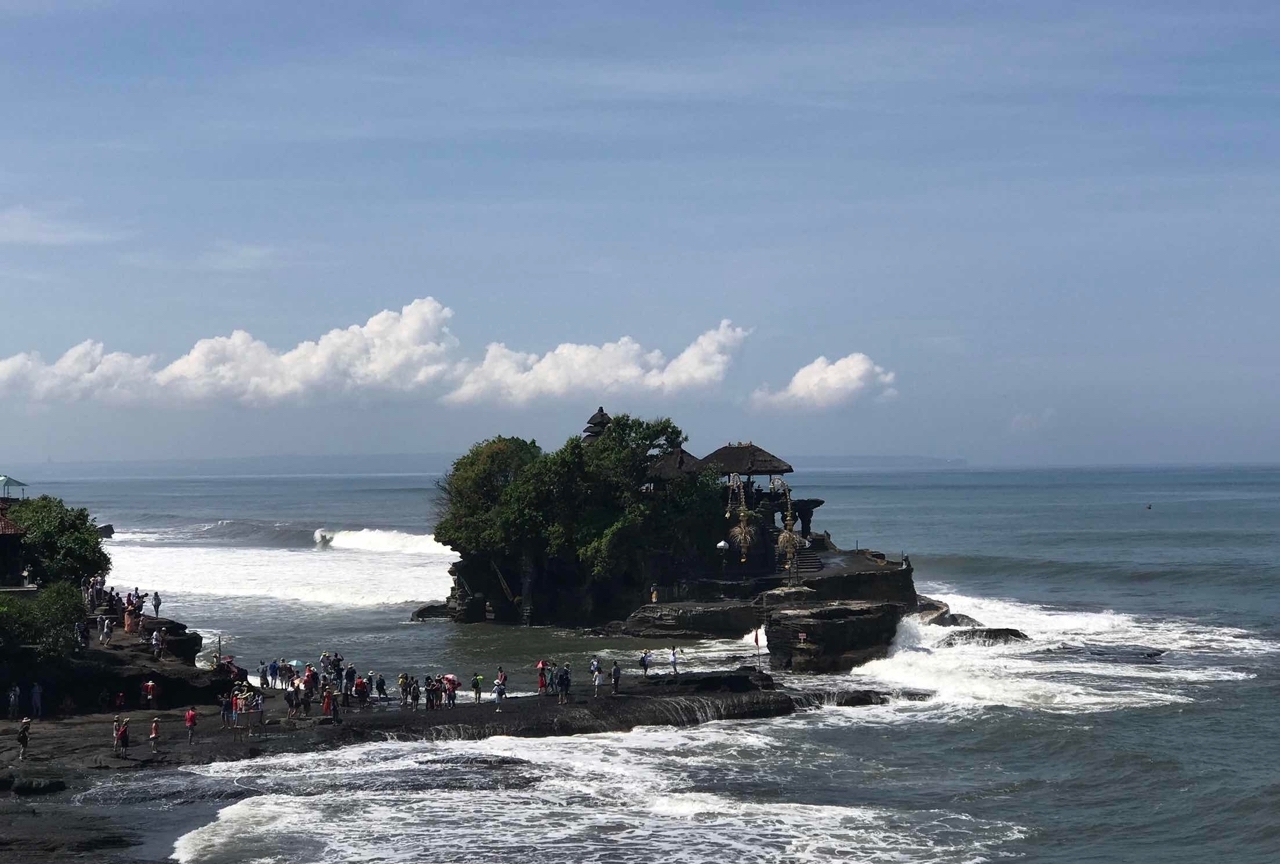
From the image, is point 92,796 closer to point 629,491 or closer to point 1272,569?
point 629,491

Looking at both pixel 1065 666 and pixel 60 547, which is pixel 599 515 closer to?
pixel 1065 666

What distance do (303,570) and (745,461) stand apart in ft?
130

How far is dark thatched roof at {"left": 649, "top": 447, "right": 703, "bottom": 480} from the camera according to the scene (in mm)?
64812

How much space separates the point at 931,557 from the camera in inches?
4055

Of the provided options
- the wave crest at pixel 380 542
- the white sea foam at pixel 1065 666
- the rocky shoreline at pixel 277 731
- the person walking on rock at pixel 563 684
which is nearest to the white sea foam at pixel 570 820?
the rocky shoreline at pixel 277 731

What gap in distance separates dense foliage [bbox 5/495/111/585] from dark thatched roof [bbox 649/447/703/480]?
25541 millimetres

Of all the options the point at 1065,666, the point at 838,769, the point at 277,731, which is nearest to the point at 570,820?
the point at 838,769

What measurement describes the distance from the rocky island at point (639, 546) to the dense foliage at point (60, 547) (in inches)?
733

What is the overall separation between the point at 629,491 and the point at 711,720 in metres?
22.1

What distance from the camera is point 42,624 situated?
4047cm

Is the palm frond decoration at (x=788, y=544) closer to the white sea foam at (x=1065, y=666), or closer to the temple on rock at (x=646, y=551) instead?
the temple on rock at (x=646, y=551)

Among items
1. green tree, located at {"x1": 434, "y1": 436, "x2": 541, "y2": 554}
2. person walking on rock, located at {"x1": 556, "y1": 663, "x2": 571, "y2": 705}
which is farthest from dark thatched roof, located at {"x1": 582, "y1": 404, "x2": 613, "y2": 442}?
person walking on rock, located at {"x1": 556, "y1": 663, "x2": 571, "y2": 705}

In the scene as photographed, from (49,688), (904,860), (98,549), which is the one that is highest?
(98,549)

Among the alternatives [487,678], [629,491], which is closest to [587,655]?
[487,678]
